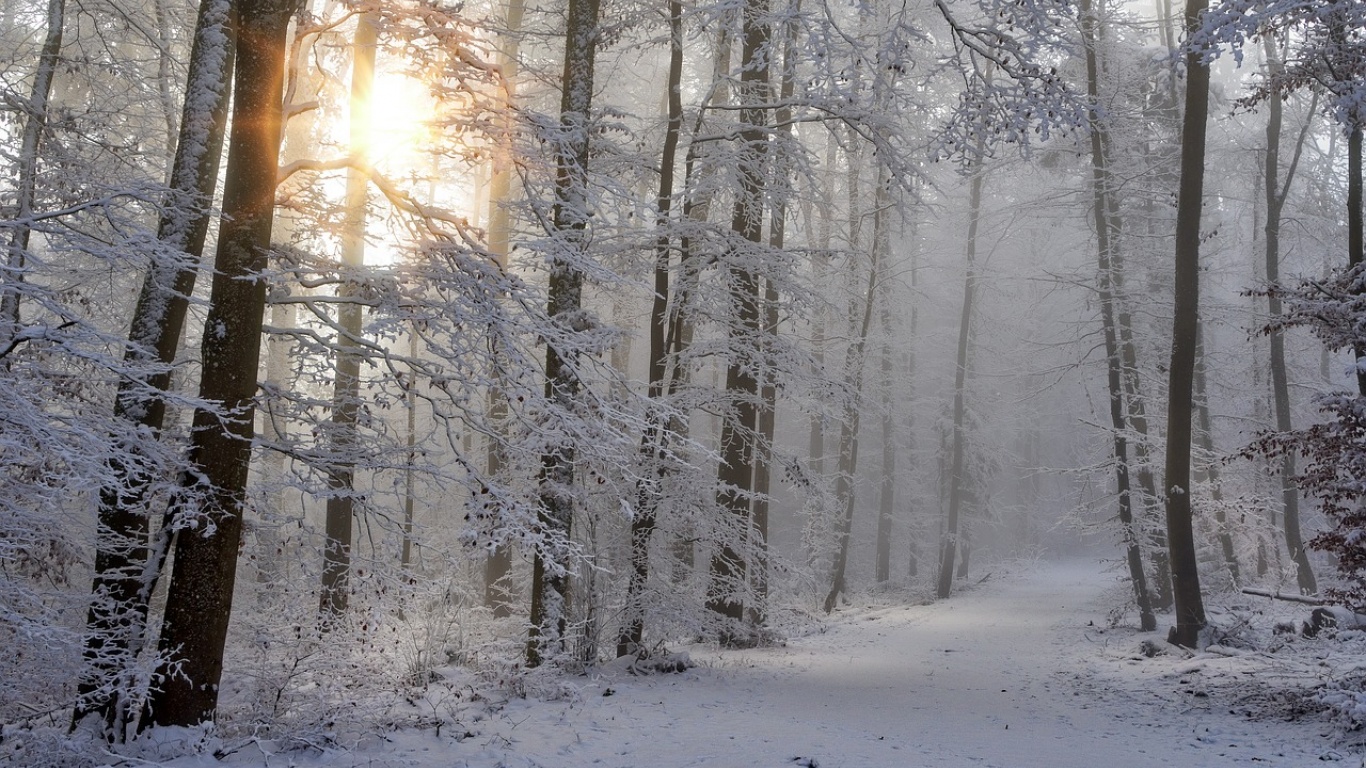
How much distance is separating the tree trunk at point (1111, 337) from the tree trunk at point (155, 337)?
1399 cm

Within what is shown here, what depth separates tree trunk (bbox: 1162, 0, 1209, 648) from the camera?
1209 centimetres

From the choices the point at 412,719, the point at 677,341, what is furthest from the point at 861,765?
the point at 677,341

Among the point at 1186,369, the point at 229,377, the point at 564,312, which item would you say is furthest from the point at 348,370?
the point at 1186,369

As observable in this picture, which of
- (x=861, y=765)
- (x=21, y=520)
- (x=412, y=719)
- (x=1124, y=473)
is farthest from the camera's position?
(x=1124, y=473)

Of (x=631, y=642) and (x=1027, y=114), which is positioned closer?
(x=1027, y=114)

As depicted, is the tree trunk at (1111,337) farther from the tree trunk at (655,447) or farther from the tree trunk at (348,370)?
the tree trunk at (348,370)

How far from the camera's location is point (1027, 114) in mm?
7402

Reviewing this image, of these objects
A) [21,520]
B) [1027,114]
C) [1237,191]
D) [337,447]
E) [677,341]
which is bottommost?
[21,520]

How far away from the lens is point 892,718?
854 cm

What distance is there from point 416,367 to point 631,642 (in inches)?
198

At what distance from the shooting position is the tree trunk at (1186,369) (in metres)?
12.1

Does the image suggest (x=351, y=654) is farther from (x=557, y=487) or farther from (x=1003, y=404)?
(x=1003, y=404)

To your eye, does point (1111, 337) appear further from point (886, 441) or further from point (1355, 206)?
point (886, 441)

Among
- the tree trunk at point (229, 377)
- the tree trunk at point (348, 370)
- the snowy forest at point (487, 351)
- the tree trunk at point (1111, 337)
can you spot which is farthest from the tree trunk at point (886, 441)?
the tree trunk at point (229, 377)
